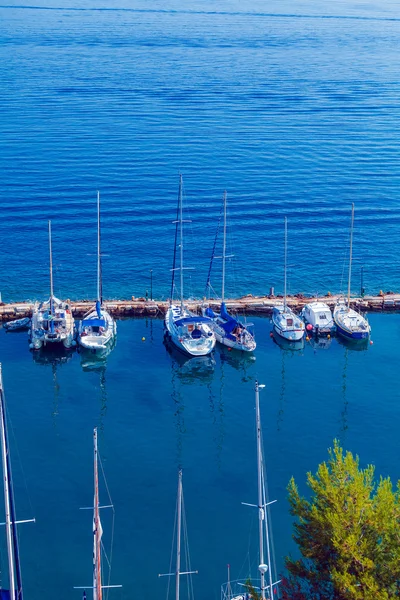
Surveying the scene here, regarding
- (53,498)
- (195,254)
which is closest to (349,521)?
(53,498)

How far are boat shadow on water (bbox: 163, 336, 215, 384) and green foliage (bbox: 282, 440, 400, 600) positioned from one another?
33.4 metres

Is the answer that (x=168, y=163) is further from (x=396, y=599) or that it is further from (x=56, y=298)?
(x=396, y=599)

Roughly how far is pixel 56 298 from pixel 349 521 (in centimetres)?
5157

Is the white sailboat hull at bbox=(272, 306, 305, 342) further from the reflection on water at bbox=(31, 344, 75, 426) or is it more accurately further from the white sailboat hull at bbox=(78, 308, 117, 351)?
the reflection on water at bbox=(31, 344, 75, 426)

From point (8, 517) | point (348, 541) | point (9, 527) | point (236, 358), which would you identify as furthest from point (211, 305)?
point (348, 541)

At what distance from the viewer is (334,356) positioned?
78062 mm

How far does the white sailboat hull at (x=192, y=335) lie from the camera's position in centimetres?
7556

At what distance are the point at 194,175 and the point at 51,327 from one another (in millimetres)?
55169

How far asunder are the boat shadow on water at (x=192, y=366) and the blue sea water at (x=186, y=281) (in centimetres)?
30

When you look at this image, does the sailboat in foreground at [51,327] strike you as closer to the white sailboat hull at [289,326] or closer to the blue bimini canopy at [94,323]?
the blue bimini canopy at [94,323]

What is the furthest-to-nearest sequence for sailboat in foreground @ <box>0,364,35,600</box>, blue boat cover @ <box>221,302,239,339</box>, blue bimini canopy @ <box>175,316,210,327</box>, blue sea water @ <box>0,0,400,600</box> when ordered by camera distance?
1. blue boat cover @ <box>221,302,239,339</box>
2. blue bimini canopy @ <box>175,316,210,327</box>
3. blue sea water @ <box>0,0,400,600</box>
4. sailboat in foreground @ <box>0,364,35,600</box>

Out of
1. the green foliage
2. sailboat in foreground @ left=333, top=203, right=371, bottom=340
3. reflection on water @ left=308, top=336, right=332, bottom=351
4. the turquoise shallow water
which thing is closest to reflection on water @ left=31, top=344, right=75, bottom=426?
the turquoise shallow water

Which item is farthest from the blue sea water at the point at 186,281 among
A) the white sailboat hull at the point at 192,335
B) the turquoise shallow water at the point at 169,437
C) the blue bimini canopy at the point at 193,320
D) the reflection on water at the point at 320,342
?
the blue bimini canopy at the point at 193,320

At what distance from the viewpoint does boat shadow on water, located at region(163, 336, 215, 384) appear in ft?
243
